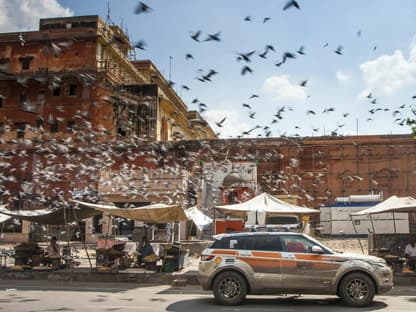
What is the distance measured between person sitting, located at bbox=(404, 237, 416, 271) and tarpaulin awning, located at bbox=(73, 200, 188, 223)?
26.2ft

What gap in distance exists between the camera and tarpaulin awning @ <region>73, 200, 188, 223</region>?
1797 cm

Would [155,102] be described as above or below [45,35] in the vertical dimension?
below

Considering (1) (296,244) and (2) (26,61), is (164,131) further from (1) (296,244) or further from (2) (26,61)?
(1) (296,244)

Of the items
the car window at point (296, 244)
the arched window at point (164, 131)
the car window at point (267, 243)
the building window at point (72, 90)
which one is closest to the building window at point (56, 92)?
the building window at point (72, 90)

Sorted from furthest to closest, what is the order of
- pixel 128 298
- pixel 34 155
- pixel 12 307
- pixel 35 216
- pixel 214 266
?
pixel 34 155, pixel 35 216, pixel 128 298, pixel 214 266, pixel 12 307

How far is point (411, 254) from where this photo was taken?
16734 millimetres

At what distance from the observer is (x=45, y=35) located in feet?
160

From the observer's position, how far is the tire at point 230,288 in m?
11.5

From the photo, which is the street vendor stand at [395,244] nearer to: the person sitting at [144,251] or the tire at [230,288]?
the tire at [230,288]

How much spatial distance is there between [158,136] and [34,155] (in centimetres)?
1212

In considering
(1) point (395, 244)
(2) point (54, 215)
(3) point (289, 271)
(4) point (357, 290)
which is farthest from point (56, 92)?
(4) point (357, 290)

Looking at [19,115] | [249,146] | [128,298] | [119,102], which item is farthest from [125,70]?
[128,298]

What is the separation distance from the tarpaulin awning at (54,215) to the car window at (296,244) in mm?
9938

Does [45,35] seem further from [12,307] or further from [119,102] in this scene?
[12,307]
